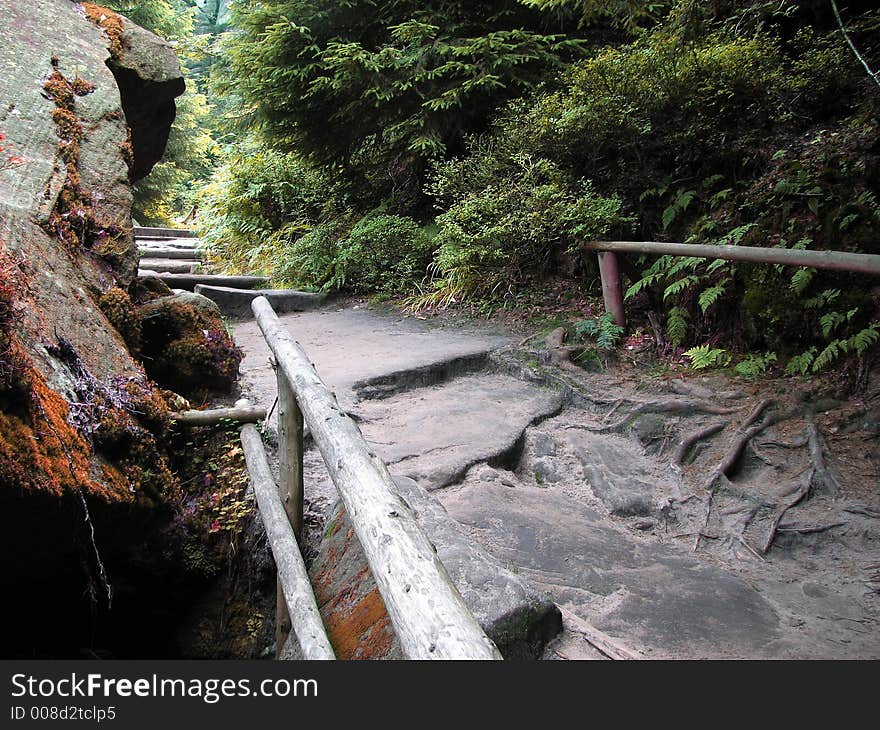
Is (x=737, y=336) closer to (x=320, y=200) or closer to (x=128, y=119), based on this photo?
(x=128, y=119)

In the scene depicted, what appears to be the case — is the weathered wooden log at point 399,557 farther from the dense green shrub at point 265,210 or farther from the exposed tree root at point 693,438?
the dense green shrub at point 265,210

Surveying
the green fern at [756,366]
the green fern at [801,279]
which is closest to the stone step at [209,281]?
the green fern at [756,366]

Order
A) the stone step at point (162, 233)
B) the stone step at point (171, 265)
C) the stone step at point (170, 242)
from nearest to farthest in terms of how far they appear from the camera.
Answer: the stone step at point (171, 265) → the stone step at point (170, 242) → the stone step at point (162, 233)

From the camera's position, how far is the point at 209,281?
9.26 m

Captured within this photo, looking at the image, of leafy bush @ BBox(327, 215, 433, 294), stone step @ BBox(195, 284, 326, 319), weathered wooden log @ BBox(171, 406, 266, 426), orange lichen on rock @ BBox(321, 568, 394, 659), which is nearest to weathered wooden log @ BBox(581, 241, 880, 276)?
orange lichen on rock @ BBox(321, 568, 394, 659)

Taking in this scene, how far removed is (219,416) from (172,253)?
32.4 ft

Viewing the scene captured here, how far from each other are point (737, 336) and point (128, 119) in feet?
20.2

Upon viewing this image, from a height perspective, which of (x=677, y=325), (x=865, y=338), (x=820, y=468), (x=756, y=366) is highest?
(x=865, y=338)

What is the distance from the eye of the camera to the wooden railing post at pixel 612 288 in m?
5.64

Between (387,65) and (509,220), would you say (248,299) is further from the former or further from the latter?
(509,220)

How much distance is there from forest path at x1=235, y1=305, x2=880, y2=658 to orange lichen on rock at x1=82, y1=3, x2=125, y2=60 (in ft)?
11.3

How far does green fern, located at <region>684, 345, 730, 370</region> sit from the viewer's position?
4824mm

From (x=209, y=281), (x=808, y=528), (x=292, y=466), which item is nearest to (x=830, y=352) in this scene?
(x=808, y=528)

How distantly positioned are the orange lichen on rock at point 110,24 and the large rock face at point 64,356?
0.32 metres
